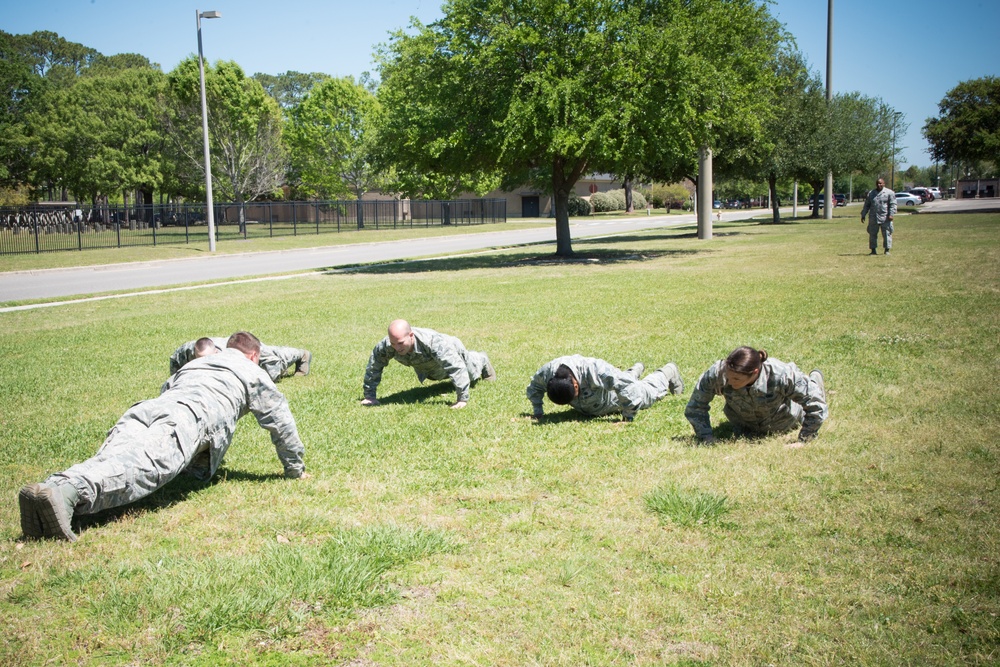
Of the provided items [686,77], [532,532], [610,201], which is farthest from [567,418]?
[610,201]

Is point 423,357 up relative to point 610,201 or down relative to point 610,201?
down

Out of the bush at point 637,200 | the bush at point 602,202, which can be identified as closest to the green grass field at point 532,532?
the bush at point 602,202

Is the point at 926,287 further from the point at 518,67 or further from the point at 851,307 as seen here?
the point at 518,67

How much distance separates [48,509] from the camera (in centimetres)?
456

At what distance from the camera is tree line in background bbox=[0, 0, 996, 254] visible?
2348cm

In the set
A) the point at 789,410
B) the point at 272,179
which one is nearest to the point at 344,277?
the point at 789,410

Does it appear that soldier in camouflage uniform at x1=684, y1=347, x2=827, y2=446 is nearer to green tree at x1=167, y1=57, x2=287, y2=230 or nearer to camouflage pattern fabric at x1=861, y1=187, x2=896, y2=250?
camouflage pattern fabric at x1=861, y1=187, x2=896, y2=250

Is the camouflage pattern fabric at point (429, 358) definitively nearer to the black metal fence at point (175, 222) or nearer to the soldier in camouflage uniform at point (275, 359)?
the soldier in camouflage uniform at point (275, 359)

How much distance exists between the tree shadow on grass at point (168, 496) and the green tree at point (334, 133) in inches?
2189

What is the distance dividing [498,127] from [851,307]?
43.1ft

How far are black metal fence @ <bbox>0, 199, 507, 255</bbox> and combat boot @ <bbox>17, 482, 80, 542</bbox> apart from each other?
116ft

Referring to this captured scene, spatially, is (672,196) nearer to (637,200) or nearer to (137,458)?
(637,200)

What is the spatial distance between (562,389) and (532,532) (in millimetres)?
2221

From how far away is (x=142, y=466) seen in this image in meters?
5.02
